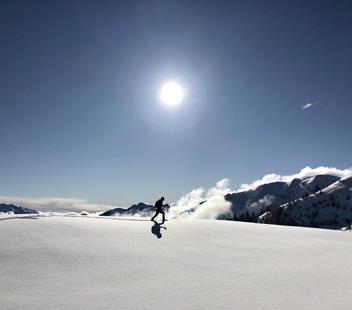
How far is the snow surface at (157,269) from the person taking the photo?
7.77 meters

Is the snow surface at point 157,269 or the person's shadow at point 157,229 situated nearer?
the snow surface at point 157,269

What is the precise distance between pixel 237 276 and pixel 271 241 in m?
6.94

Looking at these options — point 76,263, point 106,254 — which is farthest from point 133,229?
point 76,263

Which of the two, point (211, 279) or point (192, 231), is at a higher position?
point (192, 231)

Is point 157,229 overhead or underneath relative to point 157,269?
overhead

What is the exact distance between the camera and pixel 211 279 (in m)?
9.58

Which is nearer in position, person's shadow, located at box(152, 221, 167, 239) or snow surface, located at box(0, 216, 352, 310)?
snow surface, located at box(0, 216, 352, 310)

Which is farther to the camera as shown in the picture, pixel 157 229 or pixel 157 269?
pixel 157 229

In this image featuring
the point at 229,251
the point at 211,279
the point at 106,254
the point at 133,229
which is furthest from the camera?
the point at 133,229

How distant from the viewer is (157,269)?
10172mm

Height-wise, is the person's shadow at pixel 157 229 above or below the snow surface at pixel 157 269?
above

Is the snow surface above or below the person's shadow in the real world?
below

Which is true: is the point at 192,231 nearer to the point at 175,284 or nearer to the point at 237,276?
the point at 237,276

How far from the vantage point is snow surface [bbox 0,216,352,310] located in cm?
777
